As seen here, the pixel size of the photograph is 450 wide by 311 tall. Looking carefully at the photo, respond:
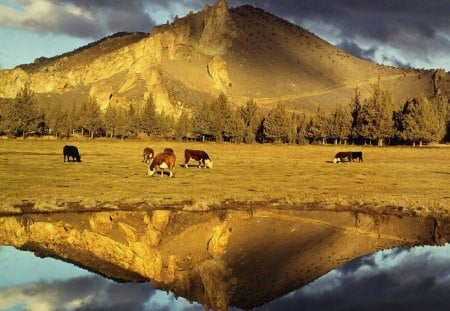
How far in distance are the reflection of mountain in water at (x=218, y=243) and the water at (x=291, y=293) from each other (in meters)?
0.57

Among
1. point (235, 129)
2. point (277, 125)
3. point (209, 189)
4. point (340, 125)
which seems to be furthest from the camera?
point (277, 125)

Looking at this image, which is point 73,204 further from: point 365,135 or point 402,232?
point 365,135

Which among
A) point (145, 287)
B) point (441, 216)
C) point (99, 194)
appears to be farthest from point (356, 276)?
point (99, 194)

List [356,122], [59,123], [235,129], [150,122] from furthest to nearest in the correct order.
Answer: [150,122], [59,123], [235,129], [356,122]

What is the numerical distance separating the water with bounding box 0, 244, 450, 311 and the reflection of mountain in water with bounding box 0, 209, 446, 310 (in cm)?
57

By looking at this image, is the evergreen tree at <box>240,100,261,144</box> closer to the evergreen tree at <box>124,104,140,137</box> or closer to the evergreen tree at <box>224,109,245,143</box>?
the evergreen tree at <box>224,109,245,143</box>

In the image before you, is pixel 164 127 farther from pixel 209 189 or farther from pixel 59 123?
pixel 209 189

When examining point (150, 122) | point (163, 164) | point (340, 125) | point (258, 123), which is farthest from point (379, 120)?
point (163, 164)

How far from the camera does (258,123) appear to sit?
158000mm

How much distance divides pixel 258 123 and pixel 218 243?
462 feet

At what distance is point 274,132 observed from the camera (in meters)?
148

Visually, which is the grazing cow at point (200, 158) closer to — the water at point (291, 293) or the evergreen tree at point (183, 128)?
the water at point (291, 293)

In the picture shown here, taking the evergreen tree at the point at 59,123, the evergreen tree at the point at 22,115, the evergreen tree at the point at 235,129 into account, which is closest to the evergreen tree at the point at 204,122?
the evergreen tree at the point at 235,129

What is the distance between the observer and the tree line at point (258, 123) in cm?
12506
